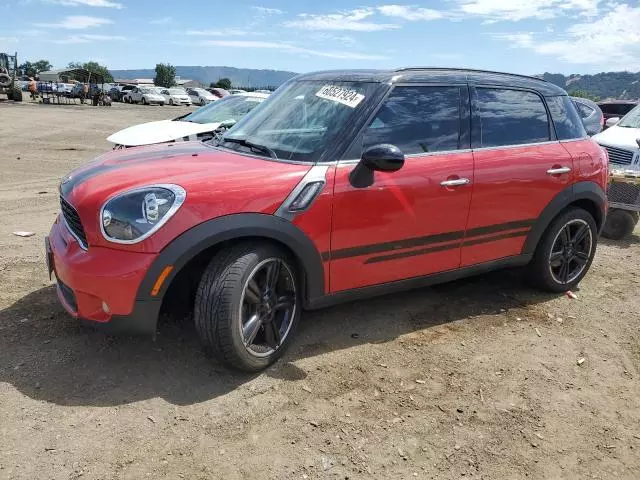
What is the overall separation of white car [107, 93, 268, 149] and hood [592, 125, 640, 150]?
16.4 feet

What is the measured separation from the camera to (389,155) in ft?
10.8

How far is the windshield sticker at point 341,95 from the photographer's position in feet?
12.0

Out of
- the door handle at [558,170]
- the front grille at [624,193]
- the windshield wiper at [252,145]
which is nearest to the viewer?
the windshield wiper at [252,145]

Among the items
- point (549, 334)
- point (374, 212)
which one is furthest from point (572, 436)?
→ point (374, 212)

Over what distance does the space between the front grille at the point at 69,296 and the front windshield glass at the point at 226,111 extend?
5488mm

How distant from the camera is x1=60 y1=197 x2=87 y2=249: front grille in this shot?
120 inches

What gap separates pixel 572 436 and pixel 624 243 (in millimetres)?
4859

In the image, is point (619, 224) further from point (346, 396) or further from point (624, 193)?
point (346, 396)

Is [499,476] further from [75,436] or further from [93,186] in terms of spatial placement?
[93,186]

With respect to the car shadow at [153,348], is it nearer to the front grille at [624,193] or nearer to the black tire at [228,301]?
the black tire at [228,301]

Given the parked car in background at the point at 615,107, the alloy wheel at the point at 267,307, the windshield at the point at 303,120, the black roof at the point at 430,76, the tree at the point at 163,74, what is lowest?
the alloy wheel at the point at 267,307

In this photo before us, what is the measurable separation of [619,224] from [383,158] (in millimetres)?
5147

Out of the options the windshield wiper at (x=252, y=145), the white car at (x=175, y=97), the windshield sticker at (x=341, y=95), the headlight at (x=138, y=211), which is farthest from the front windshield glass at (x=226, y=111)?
the white car at (x=175, y=97)

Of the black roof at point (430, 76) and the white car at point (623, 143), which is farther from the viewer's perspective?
the white car at point (623, 143)
